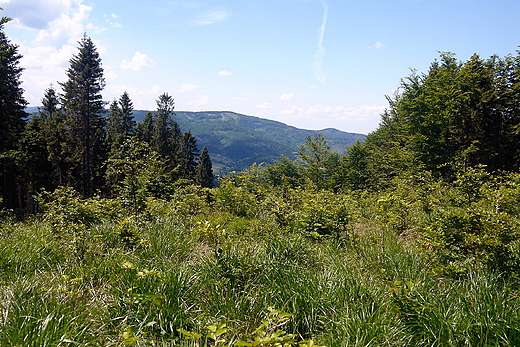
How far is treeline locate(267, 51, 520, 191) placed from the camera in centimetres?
1803

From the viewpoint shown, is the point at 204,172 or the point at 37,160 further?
the point at 204,172

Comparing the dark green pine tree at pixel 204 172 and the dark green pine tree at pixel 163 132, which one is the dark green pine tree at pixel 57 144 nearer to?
the dark green pine tree at pixel 163 132

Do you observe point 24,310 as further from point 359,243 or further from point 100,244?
point 359,243

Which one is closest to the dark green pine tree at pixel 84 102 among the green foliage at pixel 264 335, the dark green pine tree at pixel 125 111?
the dark green pine tree at pixel 125 111

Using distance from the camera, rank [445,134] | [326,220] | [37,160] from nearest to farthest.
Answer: [326,220], [445,134], [37,160]

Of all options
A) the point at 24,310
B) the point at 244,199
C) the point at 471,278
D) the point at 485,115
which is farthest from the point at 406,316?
the point at 485,115

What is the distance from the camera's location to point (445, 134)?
58.8ft

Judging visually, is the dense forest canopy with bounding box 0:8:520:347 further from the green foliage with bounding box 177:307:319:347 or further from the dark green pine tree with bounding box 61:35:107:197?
the dark green pine tree with bounding box 61:35:107:197

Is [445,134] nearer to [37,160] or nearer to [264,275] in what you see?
[264,275]

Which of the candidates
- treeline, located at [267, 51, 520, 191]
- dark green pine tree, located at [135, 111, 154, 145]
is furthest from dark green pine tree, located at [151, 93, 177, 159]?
treeline, located at [267, 51, 520, 191]

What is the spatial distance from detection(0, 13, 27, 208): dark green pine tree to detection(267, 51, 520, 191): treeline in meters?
17.7

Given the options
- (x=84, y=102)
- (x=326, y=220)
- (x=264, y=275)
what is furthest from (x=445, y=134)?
(x=84, y=102)

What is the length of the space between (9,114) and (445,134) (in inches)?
1314

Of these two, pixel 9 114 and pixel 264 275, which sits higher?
pixel 9 114
